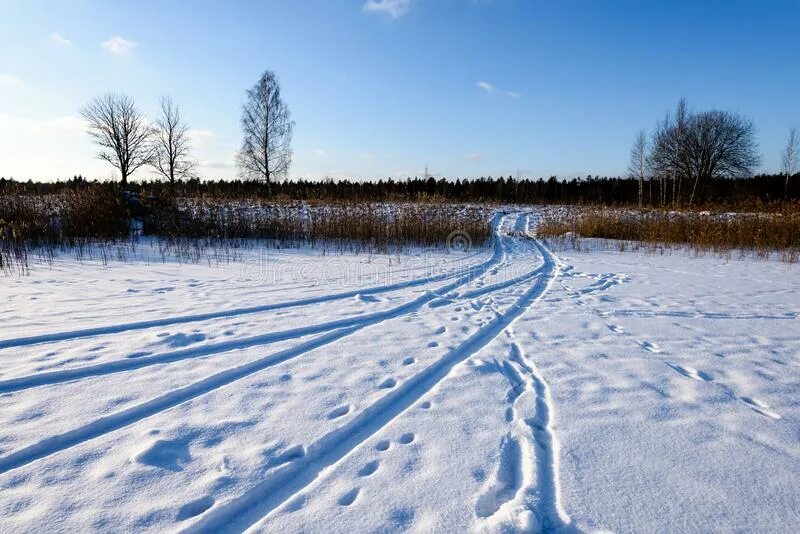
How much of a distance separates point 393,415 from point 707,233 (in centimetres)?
1232

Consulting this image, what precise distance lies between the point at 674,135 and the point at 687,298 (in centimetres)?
3216

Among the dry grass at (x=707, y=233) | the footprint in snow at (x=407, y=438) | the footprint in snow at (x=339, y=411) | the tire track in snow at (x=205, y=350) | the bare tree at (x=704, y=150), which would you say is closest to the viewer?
the footprint in snow at (x=407, y=438)

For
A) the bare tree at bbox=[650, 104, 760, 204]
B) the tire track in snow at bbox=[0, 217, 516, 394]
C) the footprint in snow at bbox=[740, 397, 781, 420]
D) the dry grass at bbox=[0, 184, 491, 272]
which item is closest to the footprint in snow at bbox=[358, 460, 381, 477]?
the tire track in snow at bbox=[0, 217, 516, 394]

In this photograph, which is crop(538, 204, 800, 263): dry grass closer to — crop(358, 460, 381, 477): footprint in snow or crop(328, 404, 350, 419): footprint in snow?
crop(328, 404, 350, 419): footprint in snow

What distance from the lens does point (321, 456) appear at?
1.85m

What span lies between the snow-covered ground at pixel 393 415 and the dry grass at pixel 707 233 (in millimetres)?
6825

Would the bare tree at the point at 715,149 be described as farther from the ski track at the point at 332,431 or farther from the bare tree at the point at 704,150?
the ski track at the point at 332,431

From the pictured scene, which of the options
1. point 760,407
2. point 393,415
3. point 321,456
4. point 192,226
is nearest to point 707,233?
point 760,407

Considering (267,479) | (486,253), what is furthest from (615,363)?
(486,253)

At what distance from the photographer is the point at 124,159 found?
26953 mm

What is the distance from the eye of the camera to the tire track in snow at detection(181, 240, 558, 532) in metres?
1.48

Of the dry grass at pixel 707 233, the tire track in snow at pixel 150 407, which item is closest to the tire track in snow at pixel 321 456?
the tire track in snow at pixel 150 407

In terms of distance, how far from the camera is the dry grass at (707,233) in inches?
406

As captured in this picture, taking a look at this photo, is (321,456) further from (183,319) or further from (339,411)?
(183,319)
